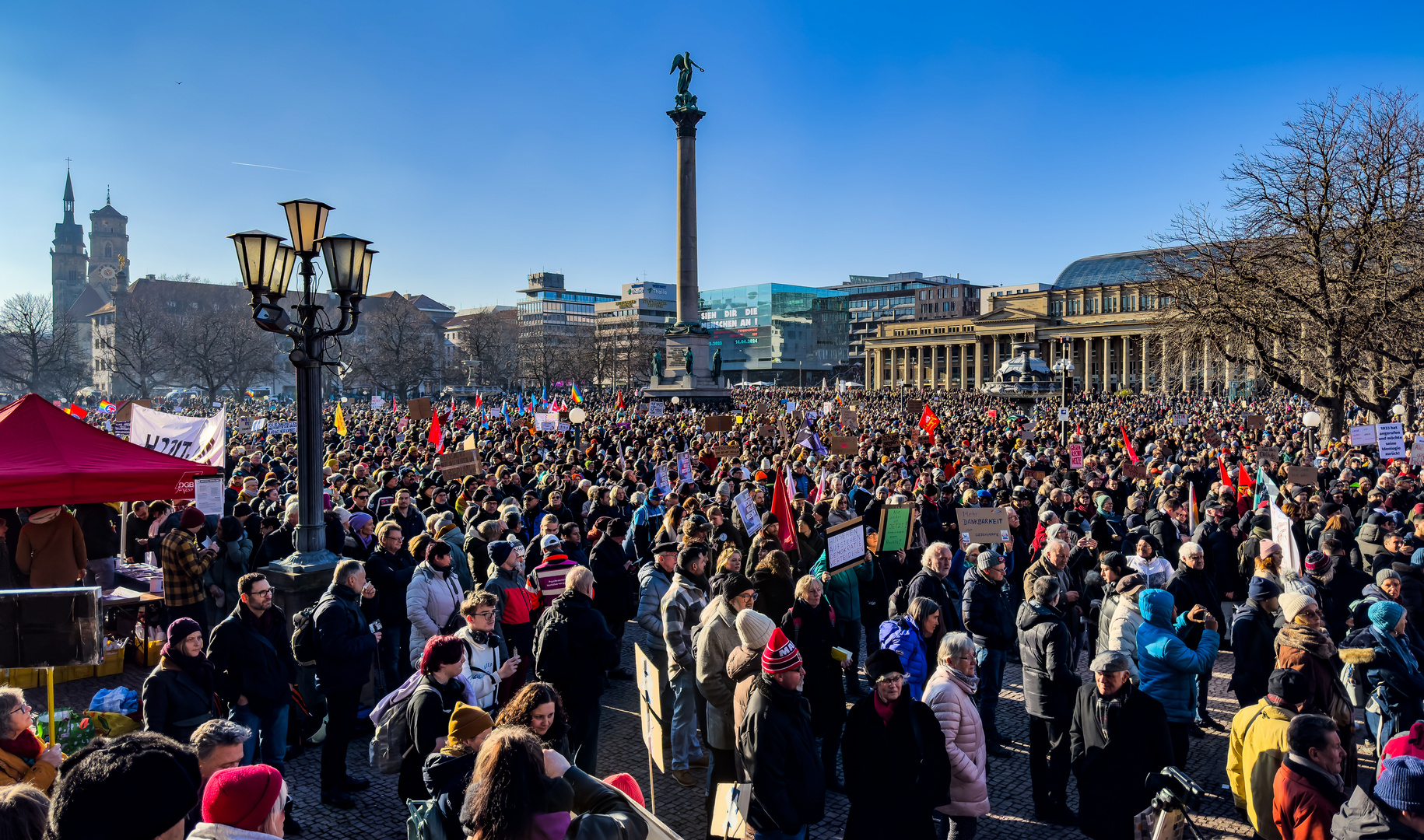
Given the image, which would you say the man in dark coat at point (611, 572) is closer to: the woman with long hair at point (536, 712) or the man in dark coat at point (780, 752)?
the man in dark coat at point (780, 752)

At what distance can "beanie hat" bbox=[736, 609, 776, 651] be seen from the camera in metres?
5.12

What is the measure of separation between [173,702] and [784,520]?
19.4 feet

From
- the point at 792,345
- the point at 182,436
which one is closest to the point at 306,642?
the point at 182,436

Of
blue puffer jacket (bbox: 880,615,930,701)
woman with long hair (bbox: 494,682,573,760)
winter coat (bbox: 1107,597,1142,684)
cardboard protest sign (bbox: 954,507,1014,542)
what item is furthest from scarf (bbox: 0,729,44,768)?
cardboard protest sign (bbox: 954,507,1014,542)

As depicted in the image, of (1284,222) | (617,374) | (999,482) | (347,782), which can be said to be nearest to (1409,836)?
(347,782)

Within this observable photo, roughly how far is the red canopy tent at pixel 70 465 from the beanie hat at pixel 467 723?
23.1 ft

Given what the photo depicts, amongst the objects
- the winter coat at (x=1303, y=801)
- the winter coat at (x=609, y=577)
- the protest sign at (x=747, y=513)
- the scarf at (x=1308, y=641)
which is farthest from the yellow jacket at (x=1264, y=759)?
the protest sign at (x=747, y=513)

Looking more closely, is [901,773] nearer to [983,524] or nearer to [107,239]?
[983,524]

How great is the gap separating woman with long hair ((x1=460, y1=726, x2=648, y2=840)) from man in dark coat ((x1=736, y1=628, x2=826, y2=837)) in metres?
1.62

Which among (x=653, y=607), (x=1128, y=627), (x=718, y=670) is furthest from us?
(x=653, y=607)

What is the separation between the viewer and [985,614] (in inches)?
283

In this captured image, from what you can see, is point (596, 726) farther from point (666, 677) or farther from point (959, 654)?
point (959, 654)

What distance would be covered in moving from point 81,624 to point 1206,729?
8.60m

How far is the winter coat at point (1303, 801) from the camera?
12.7ft
